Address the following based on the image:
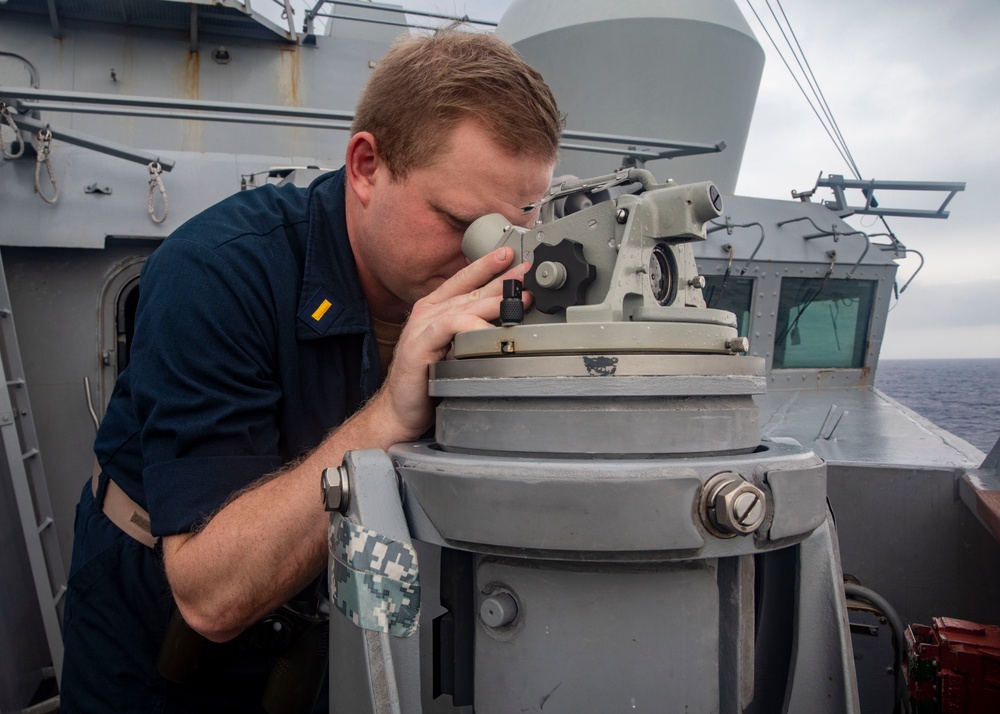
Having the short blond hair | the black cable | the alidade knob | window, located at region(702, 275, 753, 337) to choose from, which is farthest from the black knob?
window, located at region(702, 275, 753, 337)

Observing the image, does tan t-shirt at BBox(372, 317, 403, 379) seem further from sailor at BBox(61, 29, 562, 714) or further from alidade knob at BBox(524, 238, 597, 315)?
alidade knob at BBox(524, 238, 597, 315)

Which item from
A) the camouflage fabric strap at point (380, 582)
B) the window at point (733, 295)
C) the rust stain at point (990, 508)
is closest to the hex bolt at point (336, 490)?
the camouflage fabric strap at point (380, 582)

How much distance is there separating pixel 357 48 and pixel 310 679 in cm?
477

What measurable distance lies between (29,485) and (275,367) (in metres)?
2.75

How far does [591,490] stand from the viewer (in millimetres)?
716

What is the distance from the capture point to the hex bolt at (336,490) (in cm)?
84

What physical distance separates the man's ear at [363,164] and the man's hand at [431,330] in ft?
1.35

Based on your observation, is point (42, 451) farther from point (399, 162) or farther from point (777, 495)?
point (777, 495)

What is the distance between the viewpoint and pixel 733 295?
4516mm

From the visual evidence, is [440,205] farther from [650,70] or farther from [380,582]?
[650,70]

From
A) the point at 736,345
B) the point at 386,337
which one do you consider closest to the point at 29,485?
the point at 386,337

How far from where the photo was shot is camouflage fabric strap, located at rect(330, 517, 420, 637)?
81cm

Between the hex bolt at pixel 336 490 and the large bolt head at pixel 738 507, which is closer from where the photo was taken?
the large bolt head at pixel 738 507

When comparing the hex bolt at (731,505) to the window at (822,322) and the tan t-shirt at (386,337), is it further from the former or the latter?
the window at (822,322)
